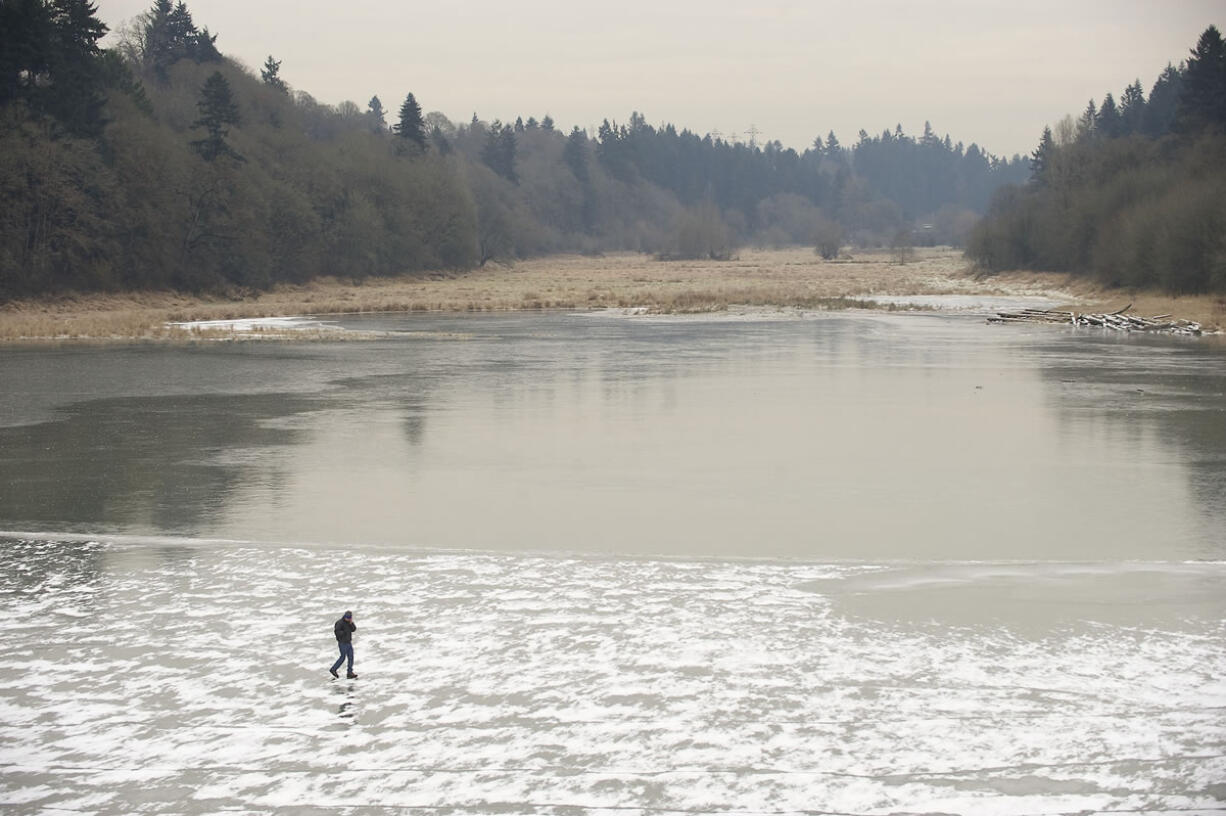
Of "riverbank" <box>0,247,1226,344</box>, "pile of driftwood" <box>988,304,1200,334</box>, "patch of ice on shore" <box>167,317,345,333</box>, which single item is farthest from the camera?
"patch of ice on shore" <box>167,317,345,333</box>

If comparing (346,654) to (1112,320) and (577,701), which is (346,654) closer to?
(577,701)

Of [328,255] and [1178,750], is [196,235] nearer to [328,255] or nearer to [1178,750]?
[328,255]

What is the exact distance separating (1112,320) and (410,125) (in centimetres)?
8091

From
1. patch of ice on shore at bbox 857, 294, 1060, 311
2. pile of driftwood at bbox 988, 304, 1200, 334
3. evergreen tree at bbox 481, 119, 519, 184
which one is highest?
evergreen tree at bbox 481, 119, 519, 184

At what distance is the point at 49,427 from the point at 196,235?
178 feet

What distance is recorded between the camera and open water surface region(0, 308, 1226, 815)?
7.61 metres

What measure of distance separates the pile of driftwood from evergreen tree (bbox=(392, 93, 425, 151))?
7394 centimetres

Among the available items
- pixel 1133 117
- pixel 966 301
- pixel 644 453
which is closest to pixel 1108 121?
pixel 1133 117

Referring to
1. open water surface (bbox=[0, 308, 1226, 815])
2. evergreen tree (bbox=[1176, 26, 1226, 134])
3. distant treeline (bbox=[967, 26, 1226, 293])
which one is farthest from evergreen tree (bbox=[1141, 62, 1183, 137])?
open water surface (bbox=[0, 308, 1226, 815])

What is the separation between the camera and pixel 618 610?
10.8 m

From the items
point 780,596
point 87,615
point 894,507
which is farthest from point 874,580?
point 87,615

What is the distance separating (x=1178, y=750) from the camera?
25.8 feet

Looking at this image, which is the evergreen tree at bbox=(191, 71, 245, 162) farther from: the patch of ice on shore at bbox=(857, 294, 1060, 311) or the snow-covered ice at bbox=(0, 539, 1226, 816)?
the snow-covered ice at bbox=(0, 539, 1226, 816)

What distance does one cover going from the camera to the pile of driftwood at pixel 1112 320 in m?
48.2
